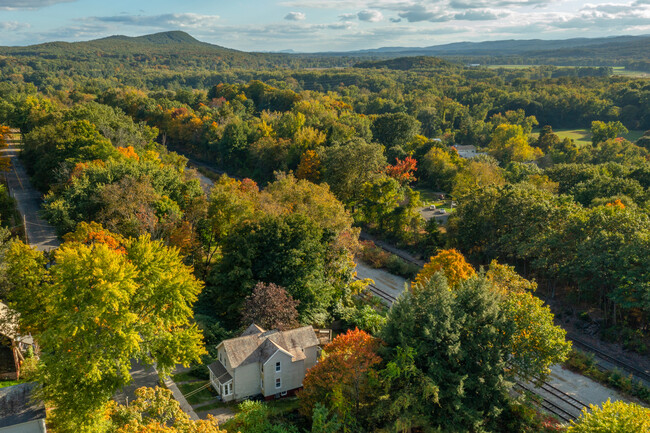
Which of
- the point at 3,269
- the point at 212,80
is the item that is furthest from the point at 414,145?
the point at 212,80

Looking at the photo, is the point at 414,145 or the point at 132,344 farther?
the point at 414,145

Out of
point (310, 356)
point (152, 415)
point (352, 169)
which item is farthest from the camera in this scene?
point (352, 169)

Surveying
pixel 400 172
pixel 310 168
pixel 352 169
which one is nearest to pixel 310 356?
pixel 352 169

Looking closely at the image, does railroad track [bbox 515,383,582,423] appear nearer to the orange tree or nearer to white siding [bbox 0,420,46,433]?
the orange tree

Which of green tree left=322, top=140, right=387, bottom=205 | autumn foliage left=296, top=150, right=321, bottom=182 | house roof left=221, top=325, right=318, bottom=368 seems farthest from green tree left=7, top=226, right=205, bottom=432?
autumn foliage left=296, top=150, right=321, bottom=182

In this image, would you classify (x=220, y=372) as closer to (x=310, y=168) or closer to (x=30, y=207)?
(x=310, y=168)

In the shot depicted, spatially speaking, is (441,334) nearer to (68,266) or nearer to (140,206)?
(68,266)
